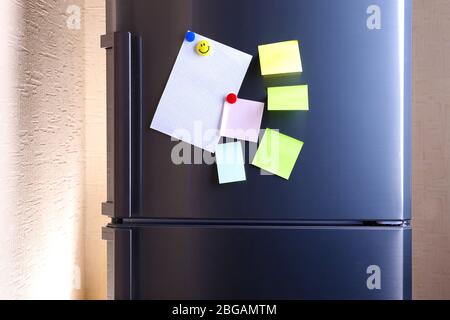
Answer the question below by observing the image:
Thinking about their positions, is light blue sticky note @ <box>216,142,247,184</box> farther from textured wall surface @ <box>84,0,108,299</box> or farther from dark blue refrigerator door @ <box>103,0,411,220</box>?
textured wall surface @ <box>84,0,108,299</box>

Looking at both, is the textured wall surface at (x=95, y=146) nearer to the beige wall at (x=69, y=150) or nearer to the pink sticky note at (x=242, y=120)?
the beige wall at (x=69, y=150)

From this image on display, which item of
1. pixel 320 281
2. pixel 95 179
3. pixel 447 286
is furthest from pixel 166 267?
pixel 447 286

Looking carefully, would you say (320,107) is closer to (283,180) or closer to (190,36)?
(283,180)

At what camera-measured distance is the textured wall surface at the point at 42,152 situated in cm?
107

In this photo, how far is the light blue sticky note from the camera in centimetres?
96

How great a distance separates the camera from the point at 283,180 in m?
0.96

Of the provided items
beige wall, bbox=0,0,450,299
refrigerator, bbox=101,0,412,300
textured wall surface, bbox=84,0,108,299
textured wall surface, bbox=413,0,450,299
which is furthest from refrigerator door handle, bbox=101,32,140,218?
textured wall surface, bbox=413,0,450,299

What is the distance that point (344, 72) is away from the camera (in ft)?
3.13

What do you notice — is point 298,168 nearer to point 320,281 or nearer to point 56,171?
point 320,281

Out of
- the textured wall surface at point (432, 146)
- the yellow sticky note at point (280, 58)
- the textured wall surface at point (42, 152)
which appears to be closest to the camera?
the yellow sticky note at point (280, 58)

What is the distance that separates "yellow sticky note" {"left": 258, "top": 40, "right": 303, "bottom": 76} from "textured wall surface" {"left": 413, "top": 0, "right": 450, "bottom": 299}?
0.84 metres

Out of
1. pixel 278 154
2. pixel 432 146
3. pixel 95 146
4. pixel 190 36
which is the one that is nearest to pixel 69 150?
pixel 95 146

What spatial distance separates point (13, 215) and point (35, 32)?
0.53 meters

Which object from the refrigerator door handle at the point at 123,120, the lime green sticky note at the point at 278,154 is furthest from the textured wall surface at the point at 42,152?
the lime green sticky note at the point at 278,154
